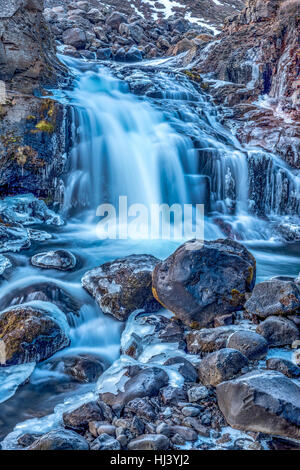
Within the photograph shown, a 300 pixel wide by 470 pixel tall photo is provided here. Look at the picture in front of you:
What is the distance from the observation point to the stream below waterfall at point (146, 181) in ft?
17.2

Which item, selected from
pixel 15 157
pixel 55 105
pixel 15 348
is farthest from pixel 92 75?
pixel 15 348

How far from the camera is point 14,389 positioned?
304cm

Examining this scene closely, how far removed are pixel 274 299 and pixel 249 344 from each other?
0.88 meters

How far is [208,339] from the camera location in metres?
3.19

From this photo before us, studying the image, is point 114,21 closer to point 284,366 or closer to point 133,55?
point 133,55

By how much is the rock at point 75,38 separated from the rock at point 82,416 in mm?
20292

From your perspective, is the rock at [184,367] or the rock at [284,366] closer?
the rock at [284,366]

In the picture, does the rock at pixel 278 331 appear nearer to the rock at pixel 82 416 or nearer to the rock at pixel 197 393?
the rock at pixel 197 393

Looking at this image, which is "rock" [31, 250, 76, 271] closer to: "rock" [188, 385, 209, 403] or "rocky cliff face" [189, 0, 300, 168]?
"rock" [188, 385, 209, 403]

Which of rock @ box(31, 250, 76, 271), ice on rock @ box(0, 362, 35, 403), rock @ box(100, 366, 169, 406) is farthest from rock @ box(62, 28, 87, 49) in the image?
rock @ box(100, 366, 169, 406)

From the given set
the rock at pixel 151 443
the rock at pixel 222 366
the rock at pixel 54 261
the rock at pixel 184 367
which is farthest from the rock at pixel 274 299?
the rock at pixel 54 261

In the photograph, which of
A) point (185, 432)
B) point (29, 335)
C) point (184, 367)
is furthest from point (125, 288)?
point (185, 432)

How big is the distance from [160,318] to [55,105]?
6802mm

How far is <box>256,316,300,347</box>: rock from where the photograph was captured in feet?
10.00
